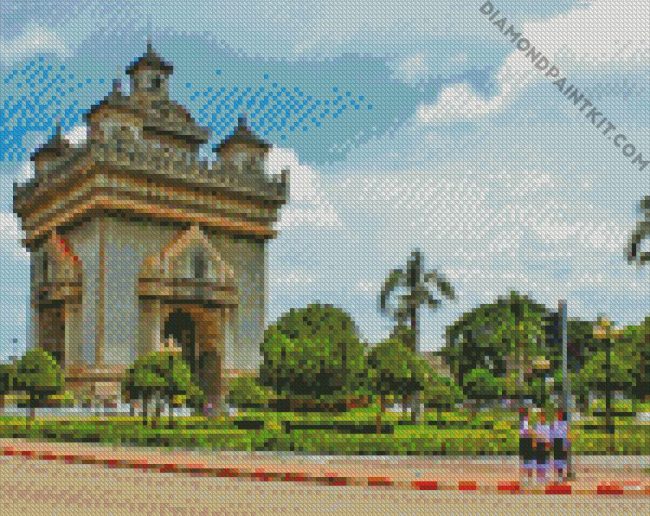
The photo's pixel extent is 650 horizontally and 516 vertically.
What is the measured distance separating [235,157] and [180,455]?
3375 cm

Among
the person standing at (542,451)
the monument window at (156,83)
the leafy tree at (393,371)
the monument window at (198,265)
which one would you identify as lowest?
the person standing at (542,451)

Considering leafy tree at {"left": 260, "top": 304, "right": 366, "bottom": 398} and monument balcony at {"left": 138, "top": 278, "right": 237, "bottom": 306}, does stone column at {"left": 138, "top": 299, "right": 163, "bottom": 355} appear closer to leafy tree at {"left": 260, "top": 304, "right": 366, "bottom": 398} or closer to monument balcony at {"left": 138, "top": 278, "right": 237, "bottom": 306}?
monument balcony at {"left": 138, "top": 278, "right": 237, "bottom": 306}

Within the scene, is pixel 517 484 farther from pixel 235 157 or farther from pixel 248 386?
pixel 235 157

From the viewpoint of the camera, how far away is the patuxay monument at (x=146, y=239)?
158 ft

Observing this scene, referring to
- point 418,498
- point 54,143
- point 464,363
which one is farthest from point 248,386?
point 464,363

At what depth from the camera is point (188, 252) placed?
1984 inches

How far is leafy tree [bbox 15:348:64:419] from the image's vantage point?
124ft

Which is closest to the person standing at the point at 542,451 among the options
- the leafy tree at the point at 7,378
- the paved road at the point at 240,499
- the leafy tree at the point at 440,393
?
the paved road at the point at 240,499

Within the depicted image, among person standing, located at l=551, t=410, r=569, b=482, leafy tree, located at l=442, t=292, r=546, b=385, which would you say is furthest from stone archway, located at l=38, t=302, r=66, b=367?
person standing, located at l=551, t=410, r=569, b=482

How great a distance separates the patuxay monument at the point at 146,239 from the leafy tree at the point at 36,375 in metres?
7.44

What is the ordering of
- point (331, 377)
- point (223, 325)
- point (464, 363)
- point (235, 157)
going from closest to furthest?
1. point (331, 377)
2. point (223, 325)
3. point (235, 157)
4. point (464, 363)

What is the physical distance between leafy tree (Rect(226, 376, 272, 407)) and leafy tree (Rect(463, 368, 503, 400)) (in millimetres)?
10547

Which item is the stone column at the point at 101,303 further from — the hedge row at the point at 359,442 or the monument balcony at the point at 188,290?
the hedge row at the point at 359,442

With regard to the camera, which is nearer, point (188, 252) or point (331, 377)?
point (331, 377)
